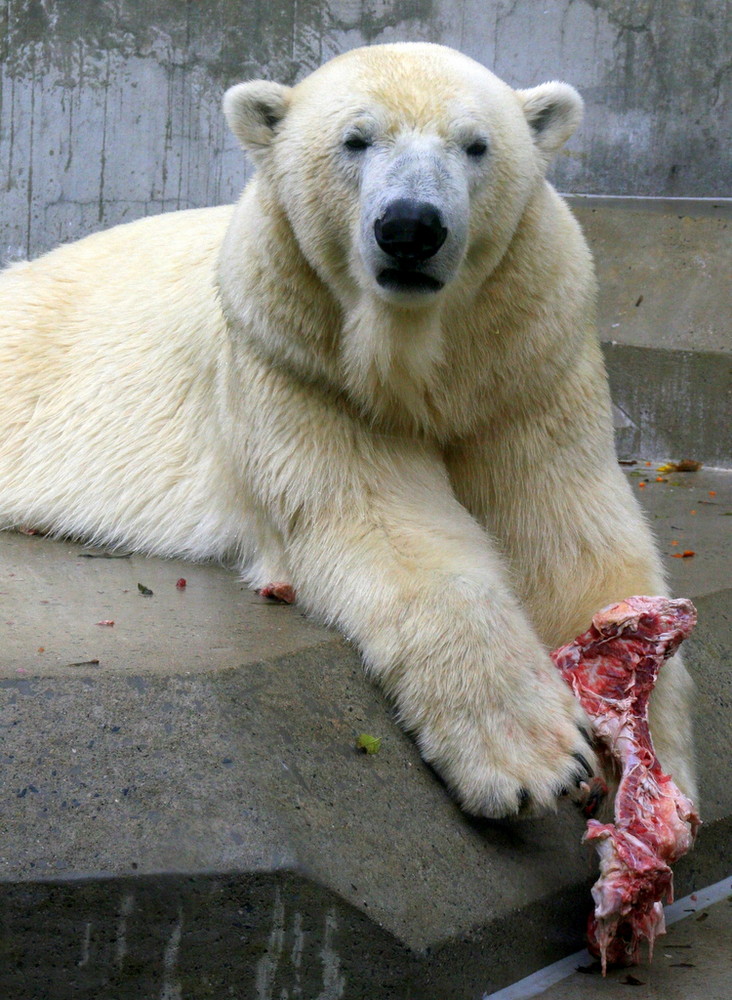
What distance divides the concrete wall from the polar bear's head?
4411 millimetres

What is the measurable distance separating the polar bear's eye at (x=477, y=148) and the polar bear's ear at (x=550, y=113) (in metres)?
0.30

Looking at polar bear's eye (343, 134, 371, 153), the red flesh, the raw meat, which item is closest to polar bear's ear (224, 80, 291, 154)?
polar bear's eye (343, 134, 371, 153)

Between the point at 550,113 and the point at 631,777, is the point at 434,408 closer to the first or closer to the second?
the point at 550,113

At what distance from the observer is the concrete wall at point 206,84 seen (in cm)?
693

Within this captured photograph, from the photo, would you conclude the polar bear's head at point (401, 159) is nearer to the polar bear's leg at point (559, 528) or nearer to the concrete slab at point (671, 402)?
the polar bear's leg at point (559, 528)

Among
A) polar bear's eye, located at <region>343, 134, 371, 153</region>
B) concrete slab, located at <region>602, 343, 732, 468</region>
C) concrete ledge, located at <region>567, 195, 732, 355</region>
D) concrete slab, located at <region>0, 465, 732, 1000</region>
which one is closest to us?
concrete slab, located at <region>0, 465, 732, 1000</region>

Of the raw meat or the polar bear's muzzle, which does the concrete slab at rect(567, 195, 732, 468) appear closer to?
the raw meat

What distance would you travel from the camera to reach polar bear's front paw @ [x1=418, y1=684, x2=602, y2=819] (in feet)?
7.20

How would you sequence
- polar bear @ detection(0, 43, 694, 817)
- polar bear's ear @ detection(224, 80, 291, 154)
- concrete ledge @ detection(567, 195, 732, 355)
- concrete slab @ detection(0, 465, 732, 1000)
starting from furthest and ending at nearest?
concrete ledge @ detection(567, 195, 732, 355) < polar bear's ear @ detection(224, 80, 291, 154) < polar bear @ detection(0, 43, 694, 817) < concrete slab @ detection(0, 465, 732, 1000)

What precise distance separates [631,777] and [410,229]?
104cm

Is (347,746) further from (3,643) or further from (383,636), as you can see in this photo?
(3,643)

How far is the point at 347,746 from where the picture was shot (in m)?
2.27

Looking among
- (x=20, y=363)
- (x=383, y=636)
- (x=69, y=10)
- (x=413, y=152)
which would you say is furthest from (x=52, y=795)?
(x=69, y=10)

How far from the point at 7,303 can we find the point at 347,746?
2163mm
